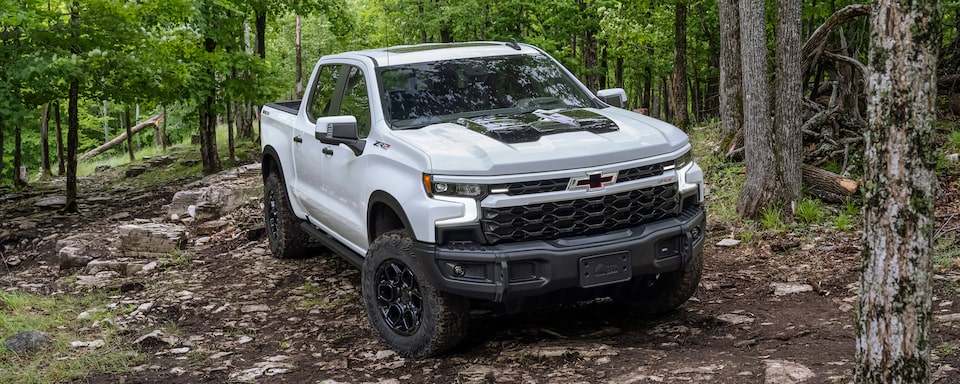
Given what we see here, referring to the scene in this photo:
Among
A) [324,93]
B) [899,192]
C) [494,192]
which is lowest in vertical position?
[494,192]

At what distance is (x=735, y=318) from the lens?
5.99 meters

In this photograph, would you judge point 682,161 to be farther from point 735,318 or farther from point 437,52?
point 437,52

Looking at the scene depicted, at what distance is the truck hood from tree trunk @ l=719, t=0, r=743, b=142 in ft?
19.1

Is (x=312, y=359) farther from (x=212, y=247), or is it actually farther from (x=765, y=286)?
(x=212, y=247)

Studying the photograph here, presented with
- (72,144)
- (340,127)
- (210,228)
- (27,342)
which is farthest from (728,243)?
(72,144)

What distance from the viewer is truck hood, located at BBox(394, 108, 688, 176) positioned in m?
4.99

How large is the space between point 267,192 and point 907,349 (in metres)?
6.62

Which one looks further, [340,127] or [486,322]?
[486,322]

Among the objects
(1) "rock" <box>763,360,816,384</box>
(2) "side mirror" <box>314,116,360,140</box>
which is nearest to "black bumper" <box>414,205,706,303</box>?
(1) "rock" <box>763,360,816,384</box>

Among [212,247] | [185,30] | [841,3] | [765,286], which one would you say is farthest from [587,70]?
[765,286]

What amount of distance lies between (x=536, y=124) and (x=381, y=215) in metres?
1.24

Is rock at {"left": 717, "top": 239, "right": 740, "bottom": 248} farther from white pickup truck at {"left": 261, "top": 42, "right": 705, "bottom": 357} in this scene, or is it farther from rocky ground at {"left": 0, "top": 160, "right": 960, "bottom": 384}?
white pickup truck at {"left": 261, "top": 42, "right": 705, "bottom": 357}

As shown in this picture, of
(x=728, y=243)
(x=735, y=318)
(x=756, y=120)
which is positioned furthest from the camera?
(x=756, y=120)

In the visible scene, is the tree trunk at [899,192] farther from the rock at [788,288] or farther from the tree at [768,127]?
the tree at [768,127]
